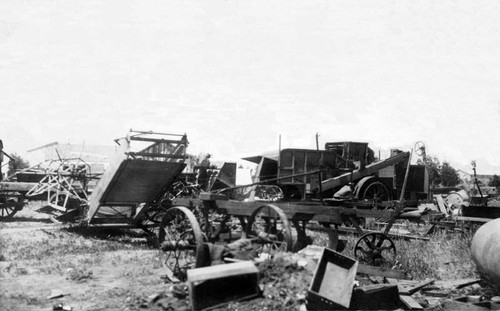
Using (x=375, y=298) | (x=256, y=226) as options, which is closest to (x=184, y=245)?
(x=256, y=226)

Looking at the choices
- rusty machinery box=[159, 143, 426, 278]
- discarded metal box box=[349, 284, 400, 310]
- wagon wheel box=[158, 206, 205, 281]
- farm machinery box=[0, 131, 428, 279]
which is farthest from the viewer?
farm machinery box=[0, 131, 428, 279]

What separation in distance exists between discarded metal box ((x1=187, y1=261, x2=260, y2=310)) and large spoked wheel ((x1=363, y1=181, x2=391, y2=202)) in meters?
9.00

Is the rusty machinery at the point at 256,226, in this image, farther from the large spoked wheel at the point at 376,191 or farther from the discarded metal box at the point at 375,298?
the large spoked wheel at the point at 376,191

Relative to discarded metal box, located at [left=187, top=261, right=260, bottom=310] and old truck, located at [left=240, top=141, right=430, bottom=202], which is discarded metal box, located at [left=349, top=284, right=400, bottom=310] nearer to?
discarded metal box, located at [left=187, top=261, right=260, bottom=310]

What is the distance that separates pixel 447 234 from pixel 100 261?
9202 mm

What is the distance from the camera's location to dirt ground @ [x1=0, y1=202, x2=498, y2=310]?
18.0 feet

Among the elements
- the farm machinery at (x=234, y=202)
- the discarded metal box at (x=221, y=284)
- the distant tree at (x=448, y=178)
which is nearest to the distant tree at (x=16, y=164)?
the farm machinery at (x=234, y=202)

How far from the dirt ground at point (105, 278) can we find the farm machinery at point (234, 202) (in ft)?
1.96

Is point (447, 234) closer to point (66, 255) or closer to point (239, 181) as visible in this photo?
point (66, 255)

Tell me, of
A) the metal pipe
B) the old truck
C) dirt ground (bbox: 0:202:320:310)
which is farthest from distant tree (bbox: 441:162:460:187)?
the metal pipe

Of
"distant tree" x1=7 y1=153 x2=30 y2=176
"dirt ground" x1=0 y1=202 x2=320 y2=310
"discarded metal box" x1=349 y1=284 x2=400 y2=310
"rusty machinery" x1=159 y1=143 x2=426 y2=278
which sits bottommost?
"dirt ground" x1=0 y1=202 x2=320 y2=310

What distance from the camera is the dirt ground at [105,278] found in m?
5.47

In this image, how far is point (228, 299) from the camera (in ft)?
17.5

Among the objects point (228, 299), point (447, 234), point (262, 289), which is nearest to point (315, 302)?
point (262, 289)
